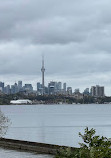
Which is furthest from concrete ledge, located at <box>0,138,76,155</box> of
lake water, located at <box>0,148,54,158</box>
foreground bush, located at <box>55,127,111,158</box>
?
foreground bush, located at <box>55,127,111,158</box>

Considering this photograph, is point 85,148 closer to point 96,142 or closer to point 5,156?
point 96,142

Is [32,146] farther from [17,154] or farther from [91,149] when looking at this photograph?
[91,149]

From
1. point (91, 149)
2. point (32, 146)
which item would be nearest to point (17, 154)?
point (32, 146)

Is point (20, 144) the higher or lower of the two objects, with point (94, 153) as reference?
lower

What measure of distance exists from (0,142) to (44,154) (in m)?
5.27

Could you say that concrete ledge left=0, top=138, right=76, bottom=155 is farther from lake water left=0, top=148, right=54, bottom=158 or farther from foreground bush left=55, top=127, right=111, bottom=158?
foreground bush left=55, top=127, right=111, bottom=158

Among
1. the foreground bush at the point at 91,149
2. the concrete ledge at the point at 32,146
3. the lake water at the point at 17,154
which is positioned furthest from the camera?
the concrete ledge at the point at 32,146

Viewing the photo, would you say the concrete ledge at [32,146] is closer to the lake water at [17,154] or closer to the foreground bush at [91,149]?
the lake water at [17,154]

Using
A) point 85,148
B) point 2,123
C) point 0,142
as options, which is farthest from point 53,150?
point 85,148

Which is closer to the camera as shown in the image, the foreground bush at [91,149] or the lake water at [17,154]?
the foreground bush at [91,149]

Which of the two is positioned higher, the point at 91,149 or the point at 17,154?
the point at 91,149

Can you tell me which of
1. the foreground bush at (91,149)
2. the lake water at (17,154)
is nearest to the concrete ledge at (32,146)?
the lake water at (17,154)

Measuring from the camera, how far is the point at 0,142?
24.2m

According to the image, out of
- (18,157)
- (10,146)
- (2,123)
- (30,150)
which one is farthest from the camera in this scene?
(2,123)
